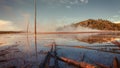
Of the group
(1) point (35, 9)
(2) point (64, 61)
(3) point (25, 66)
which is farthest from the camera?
(1) point (35, 9)

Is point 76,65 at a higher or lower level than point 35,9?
lower

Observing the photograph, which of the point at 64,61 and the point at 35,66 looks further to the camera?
the point at 64,61

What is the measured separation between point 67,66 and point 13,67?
4.02m

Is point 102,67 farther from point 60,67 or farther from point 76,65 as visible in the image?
point 60,67

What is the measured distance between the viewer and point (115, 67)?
898 cm

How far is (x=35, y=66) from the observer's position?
11.5 metres

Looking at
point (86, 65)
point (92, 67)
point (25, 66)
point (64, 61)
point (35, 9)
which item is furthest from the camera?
point (35, 9)

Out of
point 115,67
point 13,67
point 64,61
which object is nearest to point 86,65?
point 115,67

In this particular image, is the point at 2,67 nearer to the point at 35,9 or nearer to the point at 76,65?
the point at 76,65

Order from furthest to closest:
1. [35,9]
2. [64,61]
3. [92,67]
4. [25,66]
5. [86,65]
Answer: [35,9], [64,61], [25,66], [86,65], [92,67]

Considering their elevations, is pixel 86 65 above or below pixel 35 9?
below

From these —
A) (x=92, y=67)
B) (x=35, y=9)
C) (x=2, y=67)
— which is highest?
(x=35, y=9)

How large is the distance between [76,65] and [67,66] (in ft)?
2.30

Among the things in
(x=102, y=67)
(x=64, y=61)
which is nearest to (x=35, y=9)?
(x=64, y=61)
